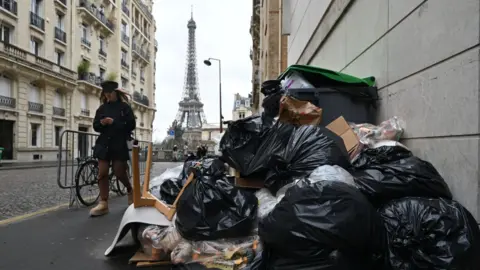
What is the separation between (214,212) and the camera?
2.40 metres

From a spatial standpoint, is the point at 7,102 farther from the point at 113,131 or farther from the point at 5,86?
the point at 113,131

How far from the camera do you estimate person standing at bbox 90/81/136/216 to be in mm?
4477

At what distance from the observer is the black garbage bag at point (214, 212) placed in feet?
7.69

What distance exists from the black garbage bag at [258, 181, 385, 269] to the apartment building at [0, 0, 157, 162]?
15712mm

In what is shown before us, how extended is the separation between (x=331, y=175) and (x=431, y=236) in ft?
2.05

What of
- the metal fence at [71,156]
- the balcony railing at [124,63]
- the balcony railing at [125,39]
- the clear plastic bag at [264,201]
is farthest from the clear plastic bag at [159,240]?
the balcony railing at [125,39]

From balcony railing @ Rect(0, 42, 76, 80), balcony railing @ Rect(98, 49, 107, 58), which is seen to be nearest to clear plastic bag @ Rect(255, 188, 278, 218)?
balcony railing @ Rect(0, 42, 76, 80)

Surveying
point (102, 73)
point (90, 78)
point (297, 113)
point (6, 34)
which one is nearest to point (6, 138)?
point (6, 34)

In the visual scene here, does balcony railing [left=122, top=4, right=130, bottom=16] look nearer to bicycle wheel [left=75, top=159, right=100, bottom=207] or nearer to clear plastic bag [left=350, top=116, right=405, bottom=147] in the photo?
bicycle wheel [left=75, top=159, right=100, bottom=207]

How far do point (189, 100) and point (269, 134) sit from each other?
64.0 metres

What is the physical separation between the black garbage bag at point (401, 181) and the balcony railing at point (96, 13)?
32.0 meters

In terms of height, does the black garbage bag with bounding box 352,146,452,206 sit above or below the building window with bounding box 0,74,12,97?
Answer: below

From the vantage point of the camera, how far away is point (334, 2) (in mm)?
4969

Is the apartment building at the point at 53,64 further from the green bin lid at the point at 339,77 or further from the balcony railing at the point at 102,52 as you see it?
the green bin lid at the point at 339,77
